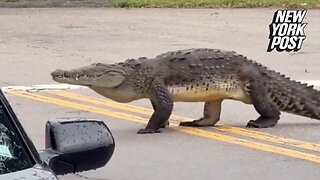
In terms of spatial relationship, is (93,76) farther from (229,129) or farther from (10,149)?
(10,149)

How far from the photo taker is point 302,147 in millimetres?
9461

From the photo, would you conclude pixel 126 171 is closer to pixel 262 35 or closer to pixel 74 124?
pixel 74 124

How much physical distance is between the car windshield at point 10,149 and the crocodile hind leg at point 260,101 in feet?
22.5

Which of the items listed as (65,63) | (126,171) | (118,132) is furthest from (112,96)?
(65,63)

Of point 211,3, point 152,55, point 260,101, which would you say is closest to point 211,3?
point 211,3

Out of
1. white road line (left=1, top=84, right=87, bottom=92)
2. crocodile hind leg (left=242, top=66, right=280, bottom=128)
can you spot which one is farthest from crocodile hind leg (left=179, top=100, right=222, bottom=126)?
white road line (left=1, top=84, right=87, bottom=92)

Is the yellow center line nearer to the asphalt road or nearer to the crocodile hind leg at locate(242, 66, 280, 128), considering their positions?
the asphalt road

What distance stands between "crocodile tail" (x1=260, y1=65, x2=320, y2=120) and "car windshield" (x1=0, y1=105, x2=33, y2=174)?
22.9ft

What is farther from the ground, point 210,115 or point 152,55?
point 210,115

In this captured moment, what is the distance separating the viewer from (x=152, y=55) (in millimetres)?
17031

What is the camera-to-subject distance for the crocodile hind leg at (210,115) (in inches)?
413

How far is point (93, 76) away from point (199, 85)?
1067 mm

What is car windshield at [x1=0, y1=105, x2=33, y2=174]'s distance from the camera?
3541 mm

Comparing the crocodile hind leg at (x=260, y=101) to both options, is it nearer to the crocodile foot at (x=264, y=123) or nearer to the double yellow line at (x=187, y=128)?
the crocodile foot at (x=264, y=123)
